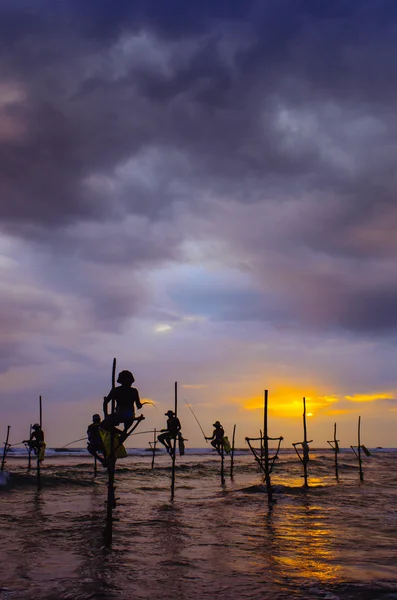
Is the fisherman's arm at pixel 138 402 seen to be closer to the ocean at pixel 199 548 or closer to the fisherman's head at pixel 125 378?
the fisherman's head at pixel 125 378

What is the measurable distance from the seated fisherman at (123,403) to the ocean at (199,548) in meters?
3.25

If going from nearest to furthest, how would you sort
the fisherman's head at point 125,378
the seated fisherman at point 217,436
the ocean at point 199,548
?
the ocean at point 199,548 < the fisherman's head at point 125,378 < the seated fisherman at point 217,436

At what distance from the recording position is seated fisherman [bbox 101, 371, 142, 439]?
13492 millimetres

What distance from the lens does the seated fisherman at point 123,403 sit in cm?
1349

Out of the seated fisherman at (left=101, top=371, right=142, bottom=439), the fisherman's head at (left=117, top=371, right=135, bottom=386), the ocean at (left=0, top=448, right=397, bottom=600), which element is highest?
the fisherman's head at (left=117, top=371, right=135, bottom=386)

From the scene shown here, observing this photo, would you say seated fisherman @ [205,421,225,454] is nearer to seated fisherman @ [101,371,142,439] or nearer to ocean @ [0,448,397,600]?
ocean @ [0,448,397,600]

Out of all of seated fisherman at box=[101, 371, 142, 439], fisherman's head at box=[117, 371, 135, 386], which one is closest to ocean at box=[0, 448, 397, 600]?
seated fisherman at box=[101, 371, 142, 439]

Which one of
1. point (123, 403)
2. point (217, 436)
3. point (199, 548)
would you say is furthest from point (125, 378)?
point (217, 436)

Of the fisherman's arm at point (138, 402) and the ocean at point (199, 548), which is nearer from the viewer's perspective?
the ocean at point (199, 548)

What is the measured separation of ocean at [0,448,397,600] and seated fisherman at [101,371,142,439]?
325 cm

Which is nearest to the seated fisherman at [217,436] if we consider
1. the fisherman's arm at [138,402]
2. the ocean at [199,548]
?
the ocean at [199,548]

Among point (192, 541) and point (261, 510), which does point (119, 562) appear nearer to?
point (192, 541)

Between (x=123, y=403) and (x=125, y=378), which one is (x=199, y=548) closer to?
(x=123, y=403)

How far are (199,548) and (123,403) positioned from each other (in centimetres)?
443
